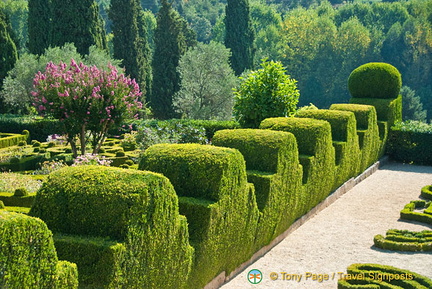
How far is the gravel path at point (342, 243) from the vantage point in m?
9.47

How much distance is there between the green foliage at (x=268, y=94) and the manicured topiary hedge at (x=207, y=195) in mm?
7703

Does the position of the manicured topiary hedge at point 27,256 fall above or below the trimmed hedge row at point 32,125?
above

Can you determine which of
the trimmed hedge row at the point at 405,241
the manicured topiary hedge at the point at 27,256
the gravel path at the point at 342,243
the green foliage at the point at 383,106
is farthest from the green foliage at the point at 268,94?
the manicured topiary hedge at the point at 27,256

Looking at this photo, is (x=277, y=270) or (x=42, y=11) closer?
(x=277, y=270)

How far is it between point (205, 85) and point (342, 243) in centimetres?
2310

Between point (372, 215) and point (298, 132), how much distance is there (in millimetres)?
2737

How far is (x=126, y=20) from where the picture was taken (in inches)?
1388

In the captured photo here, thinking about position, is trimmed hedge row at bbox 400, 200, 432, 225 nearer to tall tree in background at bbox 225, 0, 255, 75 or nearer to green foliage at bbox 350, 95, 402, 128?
green foliage at bbox 350, 95, 402, 128

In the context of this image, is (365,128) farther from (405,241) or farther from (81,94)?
(81,94)

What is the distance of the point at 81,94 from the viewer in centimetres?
1636

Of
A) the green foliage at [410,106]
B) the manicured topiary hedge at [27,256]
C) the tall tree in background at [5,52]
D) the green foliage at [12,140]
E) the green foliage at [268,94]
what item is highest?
the tall tree in background at [5,52]

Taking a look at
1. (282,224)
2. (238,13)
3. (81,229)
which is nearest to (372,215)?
(282,224)

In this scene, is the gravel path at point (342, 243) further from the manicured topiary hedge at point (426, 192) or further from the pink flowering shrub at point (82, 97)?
the pink flowering shrub at point (82, 97)

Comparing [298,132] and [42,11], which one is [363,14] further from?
[298,132]
